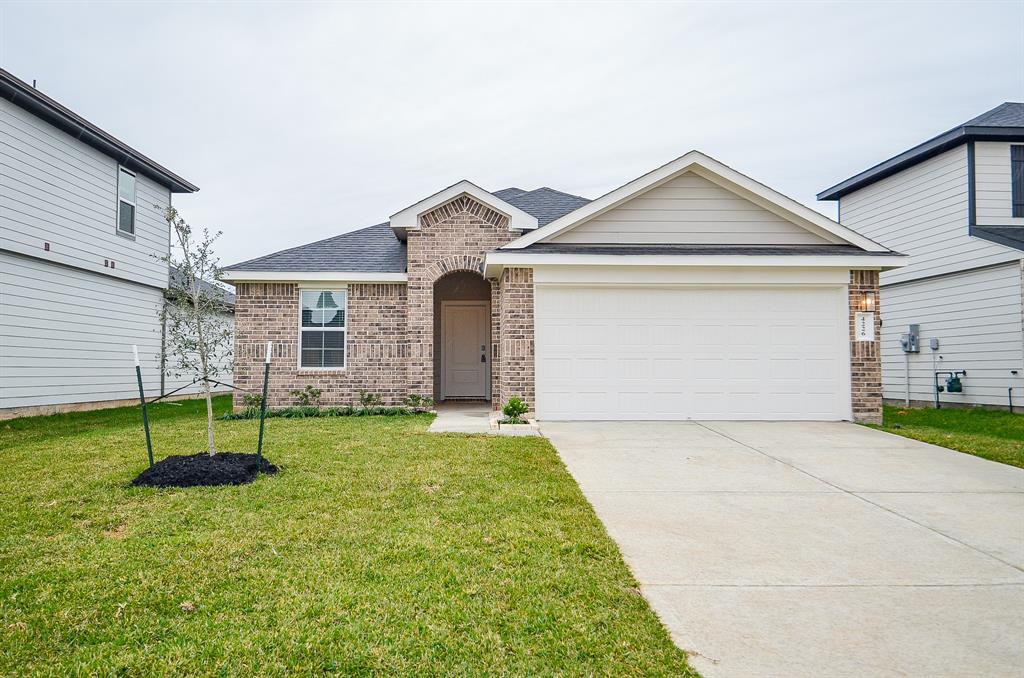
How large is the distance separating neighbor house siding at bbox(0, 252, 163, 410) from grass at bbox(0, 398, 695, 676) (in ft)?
22.7

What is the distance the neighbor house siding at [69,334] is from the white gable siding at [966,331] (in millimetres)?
18545

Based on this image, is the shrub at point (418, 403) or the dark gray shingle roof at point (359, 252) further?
the dark gray shingle roof at point (359, 252)

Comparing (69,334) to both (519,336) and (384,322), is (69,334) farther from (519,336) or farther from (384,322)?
(519,336)

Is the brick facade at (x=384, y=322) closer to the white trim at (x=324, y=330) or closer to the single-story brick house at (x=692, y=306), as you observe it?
the white trim at (x=324, y=330)

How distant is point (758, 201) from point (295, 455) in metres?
9.03

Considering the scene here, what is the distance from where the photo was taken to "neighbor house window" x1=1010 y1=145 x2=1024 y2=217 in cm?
1366

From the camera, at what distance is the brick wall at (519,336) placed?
1020 centimetres

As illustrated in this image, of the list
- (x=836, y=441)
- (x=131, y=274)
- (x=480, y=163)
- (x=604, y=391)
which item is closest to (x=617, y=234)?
(x=604, y=391)

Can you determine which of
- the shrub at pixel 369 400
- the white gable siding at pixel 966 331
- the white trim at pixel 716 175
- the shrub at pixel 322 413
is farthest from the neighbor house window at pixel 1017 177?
the shrub at pixel 369 400

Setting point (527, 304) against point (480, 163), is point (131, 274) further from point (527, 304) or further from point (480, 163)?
point (480, 163)

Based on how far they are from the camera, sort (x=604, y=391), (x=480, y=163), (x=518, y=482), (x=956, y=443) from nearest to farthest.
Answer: (x=518, y=482) → (x=956, y=443) → (x=604, y=391) → (x=480, y=163)

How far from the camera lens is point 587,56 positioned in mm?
16656

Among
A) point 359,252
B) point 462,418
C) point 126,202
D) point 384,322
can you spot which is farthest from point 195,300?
point 126,202

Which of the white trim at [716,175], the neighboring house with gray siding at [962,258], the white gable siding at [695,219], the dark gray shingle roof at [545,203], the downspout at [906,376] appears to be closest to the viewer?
the white trim at [716,175]
